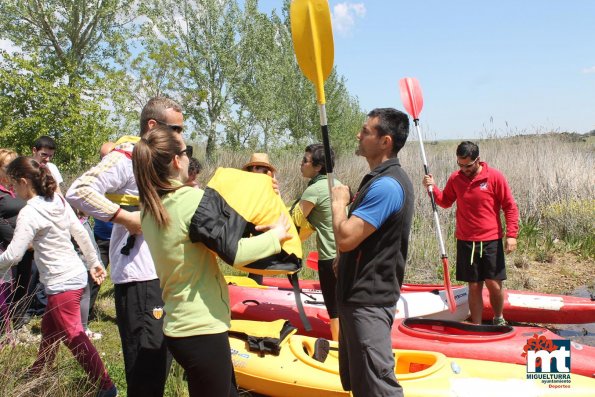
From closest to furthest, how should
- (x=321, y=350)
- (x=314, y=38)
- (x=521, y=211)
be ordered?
(x=314, y=38) → (x=321, y=350) → (x=521, y=211)

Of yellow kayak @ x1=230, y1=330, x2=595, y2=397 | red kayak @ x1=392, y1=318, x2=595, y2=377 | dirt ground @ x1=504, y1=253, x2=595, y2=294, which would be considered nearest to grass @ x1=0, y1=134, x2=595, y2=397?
dirt ground @ x1=504, y1=253, x2=595, y2=294

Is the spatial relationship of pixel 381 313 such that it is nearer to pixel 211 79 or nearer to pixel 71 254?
pixel 71 254

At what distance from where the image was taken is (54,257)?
117 inches

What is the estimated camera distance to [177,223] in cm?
185

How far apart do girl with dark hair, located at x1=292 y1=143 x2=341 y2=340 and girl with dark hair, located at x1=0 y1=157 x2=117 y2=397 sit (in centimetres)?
170

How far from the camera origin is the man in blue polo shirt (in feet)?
7.52

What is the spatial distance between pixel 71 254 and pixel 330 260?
1918mm

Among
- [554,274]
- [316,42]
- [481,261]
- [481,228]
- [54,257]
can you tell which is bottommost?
[554,274]

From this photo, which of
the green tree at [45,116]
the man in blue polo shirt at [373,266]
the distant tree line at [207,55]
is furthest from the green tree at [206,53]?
the man in blue polo shirt at [373,266]

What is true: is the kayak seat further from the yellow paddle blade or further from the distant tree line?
the distant tree line

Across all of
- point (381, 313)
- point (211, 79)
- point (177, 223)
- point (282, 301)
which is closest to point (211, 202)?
point (177, 223)

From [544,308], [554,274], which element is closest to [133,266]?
[544,308]

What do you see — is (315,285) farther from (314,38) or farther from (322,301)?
(314,38)
